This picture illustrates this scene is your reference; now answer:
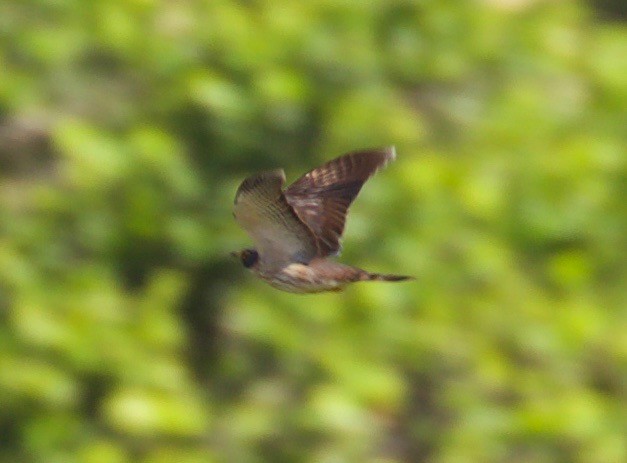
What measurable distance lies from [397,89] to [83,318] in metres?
1.06

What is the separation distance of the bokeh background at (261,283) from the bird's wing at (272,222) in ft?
4.03

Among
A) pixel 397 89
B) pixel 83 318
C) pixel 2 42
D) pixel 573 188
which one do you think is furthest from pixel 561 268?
pixel 2 42

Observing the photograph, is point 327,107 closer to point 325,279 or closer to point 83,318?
point 83,318

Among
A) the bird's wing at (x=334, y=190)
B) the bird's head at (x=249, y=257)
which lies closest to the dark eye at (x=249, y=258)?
the bird's head at (x=249, y=257)

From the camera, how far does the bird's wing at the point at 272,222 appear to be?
2535mm

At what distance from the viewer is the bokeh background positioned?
158 inches

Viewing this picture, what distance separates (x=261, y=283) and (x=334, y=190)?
106 cm

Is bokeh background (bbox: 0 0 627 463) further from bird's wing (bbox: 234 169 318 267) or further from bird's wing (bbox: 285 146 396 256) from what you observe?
bird's wing (bbox: 234 169 318 267)

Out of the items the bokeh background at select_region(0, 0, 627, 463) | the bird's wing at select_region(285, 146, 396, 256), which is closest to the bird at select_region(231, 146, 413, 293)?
the bird's wing at select_region(285, 146, 396, 256)

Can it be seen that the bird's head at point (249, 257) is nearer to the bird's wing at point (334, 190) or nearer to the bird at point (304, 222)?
the bird at point (304, 222)

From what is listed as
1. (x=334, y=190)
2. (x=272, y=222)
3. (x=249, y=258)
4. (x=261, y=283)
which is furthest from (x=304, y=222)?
(x=261, y=283)

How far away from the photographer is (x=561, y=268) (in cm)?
443

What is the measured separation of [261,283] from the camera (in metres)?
Answer: 4.13

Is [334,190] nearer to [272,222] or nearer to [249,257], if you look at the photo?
[249,257]
